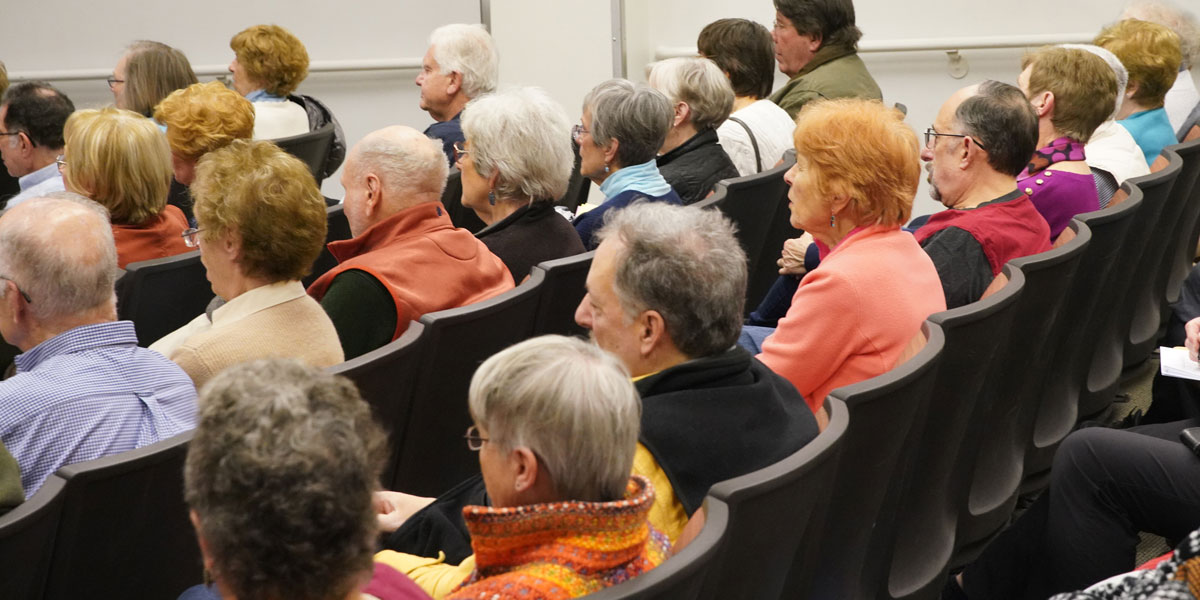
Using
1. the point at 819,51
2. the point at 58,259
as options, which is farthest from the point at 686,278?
the point at 819,51

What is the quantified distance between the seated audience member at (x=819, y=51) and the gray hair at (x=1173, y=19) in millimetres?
1171

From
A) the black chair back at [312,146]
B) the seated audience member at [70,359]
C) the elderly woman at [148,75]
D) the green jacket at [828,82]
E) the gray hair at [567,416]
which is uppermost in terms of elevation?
the gray hair at [567,416]

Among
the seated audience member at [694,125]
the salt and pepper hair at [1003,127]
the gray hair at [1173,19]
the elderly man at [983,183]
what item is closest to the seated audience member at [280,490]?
the elderly man at [983,183]

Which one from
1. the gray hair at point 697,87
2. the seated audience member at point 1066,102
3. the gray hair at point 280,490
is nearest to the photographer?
the gray hair at point 280,490

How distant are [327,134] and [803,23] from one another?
207 cm

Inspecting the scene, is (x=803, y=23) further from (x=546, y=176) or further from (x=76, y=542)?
(x=76, y=542)

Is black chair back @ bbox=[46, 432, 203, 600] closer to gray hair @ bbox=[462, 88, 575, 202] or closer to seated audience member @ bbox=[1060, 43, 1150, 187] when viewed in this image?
gray hair @ bbox=[462, 88, 575, 202]

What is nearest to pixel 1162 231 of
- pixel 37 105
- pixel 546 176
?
pixel 546 176

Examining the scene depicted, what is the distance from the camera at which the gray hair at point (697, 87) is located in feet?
14.1

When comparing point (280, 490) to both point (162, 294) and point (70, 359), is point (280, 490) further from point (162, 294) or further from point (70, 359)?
point (162, 294)

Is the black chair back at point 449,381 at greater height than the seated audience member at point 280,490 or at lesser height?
lesser

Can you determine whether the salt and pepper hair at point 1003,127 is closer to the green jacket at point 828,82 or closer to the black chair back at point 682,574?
the green jacket at point 828,82

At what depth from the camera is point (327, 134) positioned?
4.86 meters

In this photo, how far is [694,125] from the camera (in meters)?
4.36
